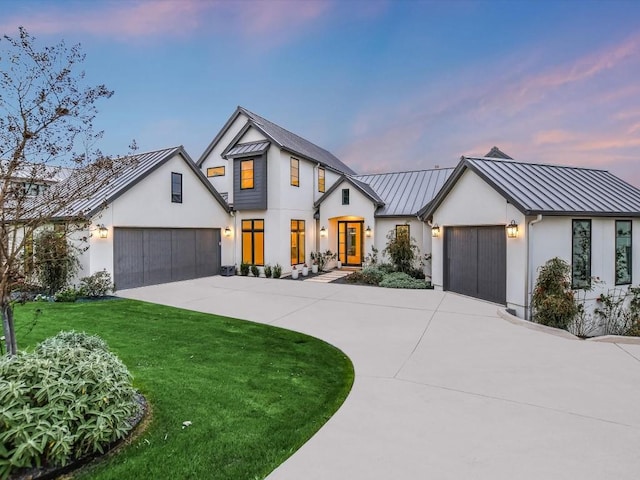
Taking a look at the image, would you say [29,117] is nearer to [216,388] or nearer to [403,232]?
[216,388]

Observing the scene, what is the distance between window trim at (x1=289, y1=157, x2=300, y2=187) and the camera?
16531 mm

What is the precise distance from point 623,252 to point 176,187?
1672cm

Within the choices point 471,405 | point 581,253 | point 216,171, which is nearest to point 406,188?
point 581,253

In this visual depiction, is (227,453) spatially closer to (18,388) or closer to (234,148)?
(18,388)

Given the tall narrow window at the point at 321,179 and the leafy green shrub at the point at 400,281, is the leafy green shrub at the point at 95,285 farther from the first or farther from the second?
the tall narrow window at the point at 321,179

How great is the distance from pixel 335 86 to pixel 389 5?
24.5 feet

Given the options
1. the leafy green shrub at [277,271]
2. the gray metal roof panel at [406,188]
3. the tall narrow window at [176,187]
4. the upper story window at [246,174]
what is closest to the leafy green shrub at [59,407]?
the tall narrow window at [176,187]

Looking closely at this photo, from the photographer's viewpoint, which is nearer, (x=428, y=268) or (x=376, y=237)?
(x=428, y=268)

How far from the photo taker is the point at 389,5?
13.0 meters

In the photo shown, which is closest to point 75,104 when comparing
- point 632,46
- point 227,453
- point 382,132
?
point 227,453

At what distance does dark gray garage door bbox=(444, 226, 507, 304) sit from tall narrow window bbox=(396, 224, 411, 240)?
3.41m

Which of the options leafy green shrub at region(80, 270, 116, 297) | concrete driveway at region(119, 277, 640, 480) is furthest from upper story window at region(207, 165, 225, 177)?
concrete driveway at region(119, 277, 640, 480)

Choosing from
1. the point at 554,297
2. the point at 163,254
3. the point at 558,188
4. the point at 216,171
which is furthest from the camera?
the point at 216,171

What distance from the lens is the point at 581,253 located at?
30.6ft
